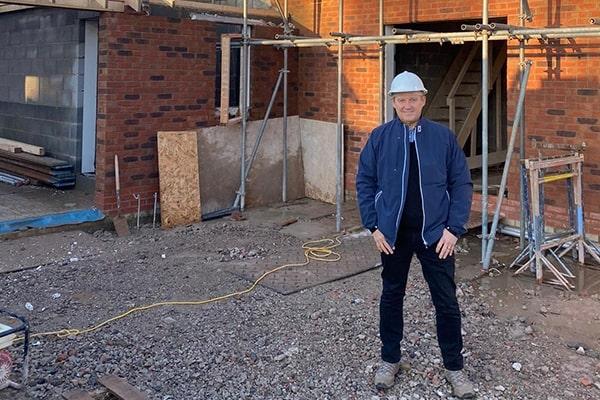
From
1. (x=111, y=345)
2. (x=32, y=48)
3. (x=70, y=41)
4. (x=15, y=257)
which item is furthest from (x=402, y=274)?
(x=32, y=48)

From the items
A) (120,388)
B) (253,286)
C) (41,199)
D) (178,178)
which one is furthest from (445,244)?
(41,199)

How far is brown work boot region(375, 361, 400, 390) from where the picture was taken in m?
3.77

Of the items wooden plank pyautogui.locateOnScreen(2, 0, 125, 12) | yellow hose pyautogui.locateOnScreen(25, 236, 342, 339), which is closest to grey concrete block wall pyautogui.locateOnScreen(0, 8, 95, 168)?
wooden plank pyautogui.locateOnScreen(2, 0, 125, 12)

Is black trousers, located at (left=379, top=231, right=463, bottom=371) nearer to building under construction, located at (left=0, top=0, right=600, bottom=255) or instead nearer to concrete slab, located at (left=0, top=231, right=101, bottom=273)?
building under construction, located at (left=0, top=0, right=600, bottom=255)

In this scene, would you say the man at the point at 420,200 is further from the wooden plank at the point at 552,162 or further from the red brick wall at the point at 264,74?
the red brick wall at the point at 264,74

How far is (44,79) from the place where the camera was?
31.4 feet

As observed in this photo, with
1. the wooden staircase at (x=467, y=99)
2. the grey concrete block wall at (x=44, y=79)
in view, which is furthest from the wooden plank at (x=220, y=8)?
the wooden staircase at (x=467, y=99)

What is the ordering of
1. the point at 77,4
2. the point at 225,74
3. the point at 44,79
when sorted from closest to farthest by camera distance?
the point at 77,4
the point at 225,74
the point at 44,79

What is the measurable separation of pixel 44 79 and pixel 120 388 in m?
7.12

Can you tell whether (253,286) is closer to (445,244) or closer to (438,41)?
(445,244)

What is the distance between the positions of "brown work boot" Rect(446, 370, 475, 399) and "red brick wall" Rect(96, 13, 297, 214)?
5.21m

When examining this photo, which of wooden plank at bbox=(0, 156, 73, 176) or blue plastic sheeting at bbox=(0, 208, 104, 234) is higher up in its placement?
wooden plank at bbox=(0, 156, 73, 176)

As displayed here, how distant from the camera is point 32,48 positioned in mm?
9898

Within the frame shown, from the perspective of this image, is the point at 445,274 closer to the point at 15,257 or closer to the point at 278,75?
the point at 15,257
